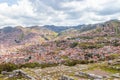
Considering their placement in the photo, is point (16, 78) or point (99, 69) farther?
point (99, 69)

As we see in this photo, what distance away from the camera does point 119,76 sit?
71875mm

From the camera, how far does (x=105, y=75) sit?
7462 cm

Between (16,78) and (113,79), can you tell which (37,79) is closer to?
Answer: (16,78)

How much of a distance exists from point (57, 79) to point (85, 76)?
8.45 meters

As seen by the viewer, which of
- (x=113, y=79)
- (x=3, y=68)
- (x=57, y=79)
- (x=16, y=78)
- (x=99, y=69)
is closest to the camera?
(x=113, y=79)

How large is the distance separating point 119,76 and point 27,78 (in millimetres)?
26993

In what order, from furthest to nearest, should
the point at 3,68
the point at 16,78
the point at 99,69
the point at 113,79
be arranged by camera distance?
the point at 3,68
the point at 99,69
the point at 16,78
the point at 113,79

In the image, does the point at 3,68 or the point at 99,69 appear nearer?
the point at 99,69

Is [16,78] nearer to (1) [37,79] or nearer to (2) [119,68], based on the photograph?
(1) [37,79]

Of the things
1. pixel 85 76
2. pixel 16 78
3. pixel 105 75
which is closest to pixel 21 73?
pixel 16 78

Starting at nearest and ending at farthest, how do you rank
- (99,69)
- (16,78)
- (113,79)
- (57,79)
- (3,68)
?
(113,79) < (57,79) < (16,78) < (99,69) < (3,68)

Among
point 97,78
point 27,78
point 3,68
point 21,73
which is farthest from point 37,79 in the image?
point 3,68

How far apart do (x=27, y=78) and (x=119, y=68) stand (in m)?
30.2

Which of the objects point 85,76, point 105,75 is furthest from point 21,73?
point 105,75
